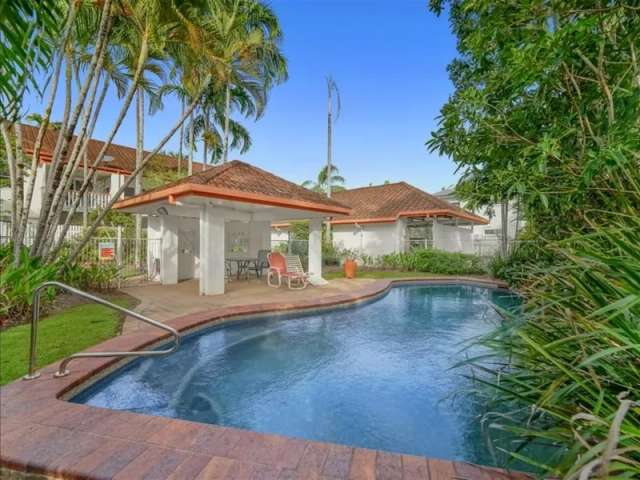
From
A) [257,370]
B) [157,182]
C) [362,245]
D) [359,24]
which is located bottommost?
[257,370]

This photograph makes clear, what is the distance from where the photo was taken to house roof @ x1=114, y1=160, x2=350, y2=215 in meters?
9.46

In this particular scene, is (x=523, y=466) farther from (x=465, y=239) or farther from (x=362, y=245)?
(x=465, y=239)

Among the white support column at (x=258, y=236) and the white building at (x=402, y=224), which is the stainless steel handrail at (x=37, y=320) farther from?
the white building at (x=402, y=224)

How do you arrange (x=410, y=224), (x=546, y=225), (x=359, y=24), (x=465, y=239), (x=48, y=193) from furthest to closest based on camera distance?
(x=465, y=239), (x=410, y=224), (x=359, y=24), (x=48, y=193), (x=546, y=225)

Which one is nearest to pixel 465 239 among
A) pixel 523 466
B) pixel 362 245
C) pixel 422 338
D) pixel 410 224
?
pixel 410 224

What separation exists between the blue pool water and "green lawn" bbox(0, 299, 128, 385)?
0.98 m

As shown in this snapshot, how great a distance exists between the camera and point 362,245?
23.0 meters

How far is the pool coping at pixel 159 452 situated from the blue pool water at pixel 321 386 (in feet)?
2.68

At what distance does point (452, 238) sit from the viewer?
74.1 ft

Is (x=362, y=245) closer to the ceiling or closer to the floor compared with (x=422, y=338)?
closer to the ceiling

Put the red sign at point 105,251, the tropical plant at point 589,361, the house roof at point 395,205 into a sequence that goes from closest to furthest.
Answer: the tropical plant at point 589,361, the red sign at point 105,251, the house roof at point 395,205

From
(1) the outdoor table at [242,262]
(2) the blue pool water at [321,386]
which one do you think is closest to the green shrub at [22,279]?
(2) the blue pool water at [321,386]

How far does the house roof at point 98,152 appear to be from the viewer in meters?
19.5

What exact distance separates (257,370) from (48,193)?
23.5ft
